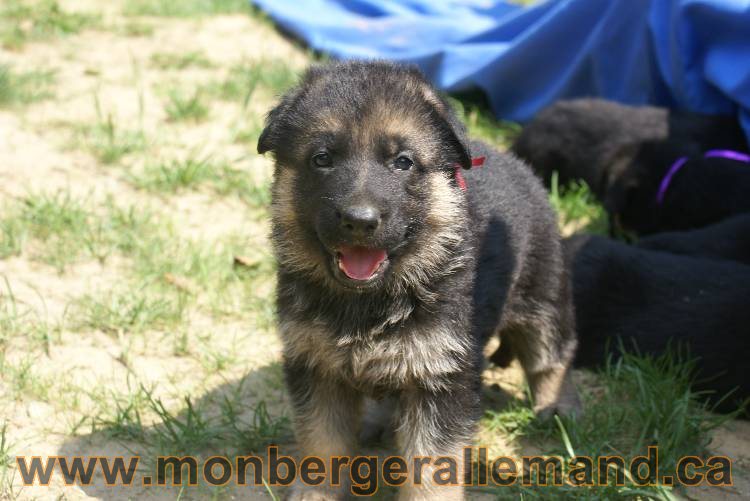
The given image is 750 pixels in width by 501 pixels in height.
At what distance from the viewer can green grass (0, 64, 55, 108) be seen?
6.26 meters

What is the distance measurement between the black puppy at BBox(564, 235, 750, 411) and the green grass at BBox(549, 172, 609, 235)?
1124mm

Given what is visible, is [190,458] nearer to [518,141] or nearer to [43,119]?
[43,119]

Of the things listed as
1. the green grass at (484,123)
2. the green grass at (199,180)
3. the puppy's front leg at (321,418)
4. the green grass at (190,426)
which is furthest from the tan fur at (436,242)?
the green grass at (484,123)

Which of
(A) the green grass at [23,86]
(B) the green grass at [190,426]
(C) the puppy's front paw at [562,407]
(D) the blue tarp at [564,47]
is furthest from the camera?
(D) the blue tarp at [564,47]

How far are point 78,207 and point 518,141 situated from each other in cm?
345

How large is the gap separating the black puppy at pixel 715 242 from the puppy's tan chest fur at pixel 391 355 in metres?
2.64

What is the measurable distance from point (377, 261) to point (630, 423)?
1.64 metres

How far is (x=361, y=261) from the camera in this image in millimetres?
3117

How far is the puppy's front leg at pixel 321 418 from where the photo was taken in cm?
343

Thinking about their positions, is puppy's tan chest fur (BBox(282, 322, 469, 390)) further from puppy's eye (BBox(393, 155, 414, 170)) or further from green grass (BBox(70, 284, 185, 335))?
green grass (BBox(70, 284, 185, 335))

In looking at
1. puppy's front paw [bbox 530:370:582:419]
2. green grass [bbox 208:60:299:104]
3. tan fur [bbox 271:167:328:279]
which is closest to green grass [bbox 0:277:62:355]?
tan fur [bbox 271:167:328:279]

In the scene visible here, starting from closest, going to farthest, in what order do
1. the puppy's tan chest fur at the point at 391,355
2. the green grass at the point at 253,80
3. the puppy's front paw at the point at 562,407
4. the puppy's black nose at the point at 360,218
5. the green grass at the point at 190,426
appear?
the puppy's black nose at the point at 360,218
the puppy's tan chest fur at the point at 391,355
the green grass at the point at 190,426
the puppy's front paw at the point at 562,407
the green grass at the point at 253,80

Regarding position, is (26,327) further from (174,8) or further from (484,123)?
(174,8)

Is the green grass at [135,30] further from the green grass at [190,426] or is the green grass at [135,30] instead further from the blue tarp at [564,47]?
the green grass at [190,426]
